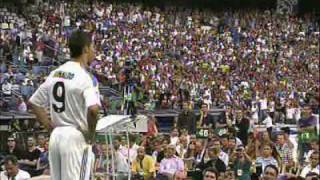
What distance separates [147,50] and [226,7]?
40.9 feet

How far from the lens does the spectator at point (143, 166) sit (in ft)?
37.0

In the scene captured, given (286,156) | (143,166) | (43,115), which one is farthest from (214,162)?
(286,156)

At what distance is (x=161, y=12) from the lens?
34938 mm

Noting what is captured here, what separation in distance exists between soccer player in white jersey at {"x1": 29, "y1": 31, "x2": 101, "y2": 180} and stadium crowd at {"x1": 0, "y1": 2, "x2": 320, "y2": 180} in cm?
146

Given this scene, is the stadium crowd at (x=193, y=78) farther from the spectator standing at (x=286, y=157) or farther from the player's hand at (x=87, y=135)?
the player's hand at (x=87, y=135)

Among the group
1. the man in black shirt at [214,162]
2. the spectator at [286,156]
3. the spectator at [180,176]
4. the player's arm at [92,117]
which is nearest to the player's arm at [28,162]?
the spectator at [180,176]

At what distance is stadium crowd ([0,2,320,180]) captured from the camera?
8242 millimetres

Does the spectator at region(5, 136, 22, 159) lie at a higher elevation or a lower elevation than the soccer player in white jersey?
lower

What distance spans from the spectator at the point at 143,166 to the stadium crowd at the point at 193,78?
0.02 metres

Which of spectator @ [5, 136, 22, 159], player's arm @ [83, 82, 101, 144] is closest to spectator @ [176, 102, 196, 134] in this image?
spectator @ [5, 136, 22, 159]

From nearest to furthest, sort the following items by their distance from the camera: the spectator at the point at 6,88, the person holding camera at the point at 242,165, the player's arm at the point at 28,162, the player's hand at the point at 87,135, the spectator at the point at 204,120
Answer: the player's hand at the point at 87,135, the person holding camera at the point at 242,165, the player's arm at the point at 28,162, the spectator at the point at 204,120, the spectator at the point at 6,88

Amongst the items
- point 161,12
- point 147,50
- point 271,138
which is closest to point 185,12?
point 161,12

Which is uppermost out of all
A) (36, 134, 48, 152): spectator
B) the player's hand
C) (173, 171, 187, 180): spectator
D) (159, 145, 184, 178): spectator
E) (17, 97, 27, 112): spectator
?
(17, 97, 27, 112): spectator

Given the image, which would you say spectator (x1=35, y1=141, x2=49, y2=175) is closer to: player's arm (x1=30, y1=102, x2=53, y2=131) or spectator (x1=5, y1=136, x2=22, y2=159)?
spectator (x1=5, y1=136, x2=22, y2=159)
